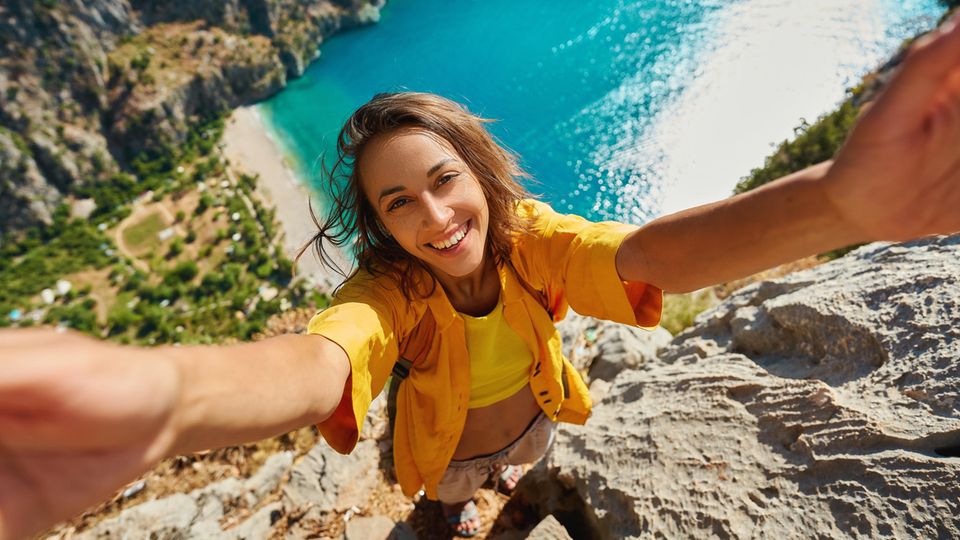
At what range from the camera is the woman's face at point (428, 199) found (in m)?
1.55

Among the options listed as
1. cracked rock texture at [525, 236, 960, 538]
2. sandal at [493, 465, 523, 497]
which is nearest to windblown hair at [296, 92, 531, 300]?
cracked rock texture at [525, 236, 960, 538]

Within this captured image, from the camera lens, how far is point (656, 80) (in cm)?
1803

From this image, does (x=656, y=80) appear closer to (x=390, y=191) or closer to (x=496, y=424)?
(x=496, y=424)

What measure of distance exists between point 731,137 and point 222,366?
58.0 ft

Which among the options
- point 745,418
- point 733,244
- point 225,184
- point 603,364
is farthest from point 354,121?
point 225,184

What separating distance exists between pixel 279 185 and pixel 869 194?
30523 millimetres

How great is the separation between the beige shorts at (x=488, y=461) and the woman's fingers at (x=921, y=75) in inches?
71.4

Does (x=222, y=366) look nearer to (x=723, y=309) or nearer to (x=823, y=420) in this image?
(x=823, y=420)

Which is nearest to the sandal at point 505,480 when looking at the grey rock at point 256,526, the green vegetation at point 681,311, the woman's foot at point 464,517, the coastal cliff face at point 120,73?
the woman's foot at point 464,517

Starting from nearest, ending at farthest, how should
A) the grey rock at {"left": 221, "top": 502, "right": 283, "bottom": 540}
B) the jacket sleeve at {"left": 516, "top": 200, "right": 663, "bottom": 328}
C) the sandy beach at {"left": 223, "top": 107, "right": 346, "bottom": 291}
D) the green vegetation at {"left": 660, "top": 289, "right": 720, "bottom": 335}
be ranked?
the jacket sleeve at {"left": 516, "top": 200, "right": 663, "bottom": 328} < the grey rock at {"left": 221, "top": 502, "right": 283, "bottom": 540} < the green vegetation at {"left": 660, "top": 289, "right": 720, "bottom": 335} < the sandy beach at {"left": 223, "top": 107, "right": 346, "bottom": 291}

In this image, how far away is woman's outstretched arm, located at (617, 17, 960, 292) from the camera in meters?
0.80

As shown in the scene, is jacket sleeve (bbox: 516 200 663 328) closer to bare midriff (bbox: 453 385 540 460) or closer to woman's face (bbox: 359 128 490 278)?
woman's face (bbox: 359 128 490 278)

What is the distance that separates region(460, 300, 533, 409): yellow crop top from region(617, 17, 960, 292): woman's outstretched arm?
82 centimetres

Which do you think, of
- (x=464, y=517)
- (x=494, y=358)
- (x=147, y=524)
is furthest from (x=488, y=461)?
(x=147, y=524)
